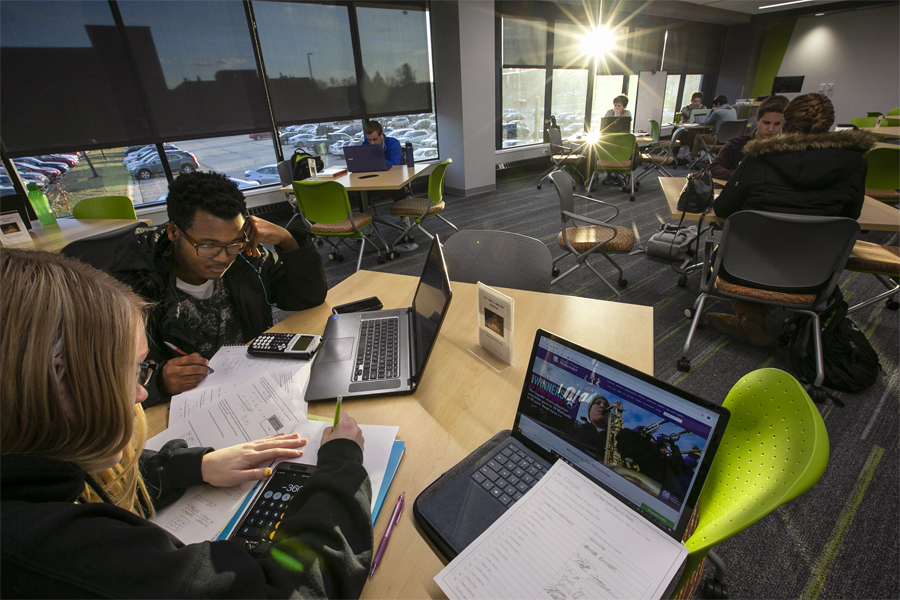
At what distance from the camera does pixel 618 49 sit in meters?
7.95

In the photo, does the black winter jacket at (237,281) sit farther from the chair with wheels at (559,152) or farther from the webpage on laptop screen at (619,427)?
the chair with wheels at (559,152)

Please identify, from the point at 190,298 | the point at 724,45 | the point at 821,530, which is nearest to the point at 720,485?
the point at 821,530

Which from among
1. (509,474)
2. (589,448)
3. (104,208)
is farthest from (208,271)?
(104,208)

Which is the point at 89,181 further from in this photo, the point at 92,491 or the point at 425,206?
the point at 92,491

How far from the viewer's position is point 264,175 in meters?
4.96

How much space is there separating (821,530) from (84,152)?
19.7ft

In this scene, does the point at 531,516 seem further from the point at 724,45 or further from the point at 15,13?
the point at 724,45

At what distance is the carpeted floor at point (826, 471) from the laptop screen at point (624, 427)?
1.05 meters

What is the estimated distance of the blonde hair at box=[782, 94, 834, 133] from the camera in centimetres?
212

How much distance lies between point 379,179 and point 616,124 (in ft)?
13.1

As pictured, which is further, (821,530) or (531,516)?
(821,530)

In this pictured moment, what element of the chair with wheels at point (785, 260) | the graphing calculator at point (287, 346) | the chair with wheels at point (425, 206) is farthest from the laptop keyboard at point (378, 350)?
the chair with wheels at point (425, 206)

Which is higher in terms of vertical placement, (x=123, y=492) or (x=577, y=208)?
(x=123, y=492)

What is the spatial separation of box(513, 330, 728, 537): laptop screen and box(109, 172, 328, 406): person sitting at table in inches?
37.5
